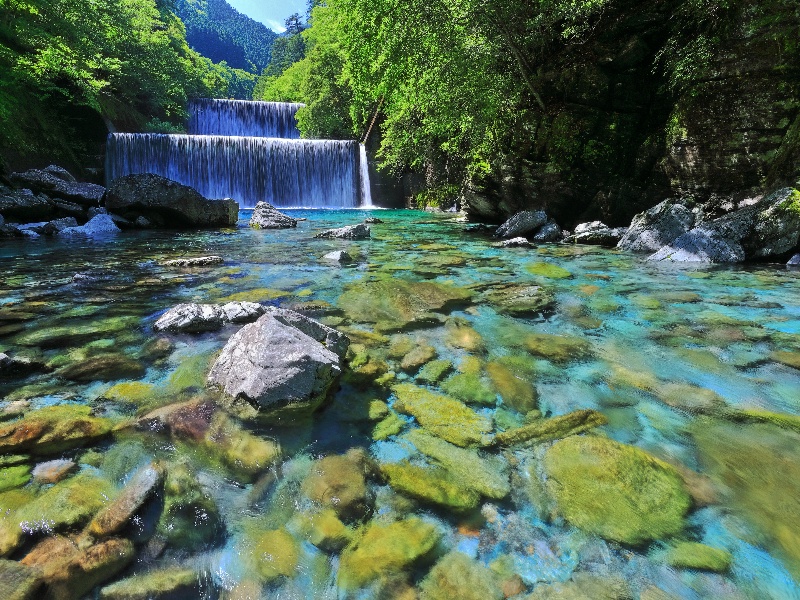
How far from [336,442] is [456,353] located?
1365 millimetres

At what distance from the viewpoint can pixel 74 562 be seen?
1.45 metres

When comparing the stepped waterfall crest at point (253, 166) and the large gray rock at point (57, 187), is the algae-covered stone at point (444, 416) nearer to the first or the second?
the large gray rock at point (57, 187)

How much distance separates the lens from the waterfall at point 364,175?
2166 cm

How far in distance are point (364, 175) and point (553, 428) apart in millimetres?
20727

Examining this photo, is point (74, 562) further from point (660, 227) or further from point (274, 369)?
point (660, 227)

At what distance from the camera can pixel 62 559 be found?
1.45 m

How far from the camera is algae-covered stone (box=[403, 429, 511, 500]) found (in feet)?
6.22

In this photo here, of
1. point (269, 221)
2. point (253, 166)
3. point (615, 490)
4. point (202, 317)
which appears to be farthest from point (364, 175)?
point (615, 490)

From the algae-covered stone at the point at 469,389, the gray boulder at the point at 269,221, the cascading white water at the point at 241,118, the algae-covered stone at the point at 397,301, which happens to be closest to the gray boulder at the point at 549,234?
the algae-covered stone at the point at 397,301

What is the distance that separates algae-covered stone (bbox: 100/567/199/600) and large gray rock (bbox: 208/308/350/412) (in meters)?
0.92

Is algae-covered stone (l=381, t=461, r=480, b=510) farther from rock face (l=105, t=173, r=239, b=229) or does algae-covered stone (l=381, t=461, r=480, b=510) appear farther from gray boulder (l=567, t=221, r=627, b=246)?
rock face (l=105, t=173, r=239, b=229)

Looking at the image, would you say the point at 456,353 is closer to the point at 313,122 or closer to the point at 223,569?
the point at 223,569

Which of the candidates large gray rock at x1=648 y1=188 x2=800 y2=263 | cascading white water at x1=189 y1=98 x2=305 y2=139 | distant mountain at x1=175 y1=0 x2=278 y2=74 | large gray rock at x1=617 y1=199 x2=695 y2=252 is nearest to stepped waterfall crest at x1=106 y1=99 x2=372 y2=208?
cascading white water at x1=189 y1=98 x2=305 y2=139

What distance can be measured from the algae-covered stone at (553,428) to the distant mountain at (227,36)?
8913 cm
